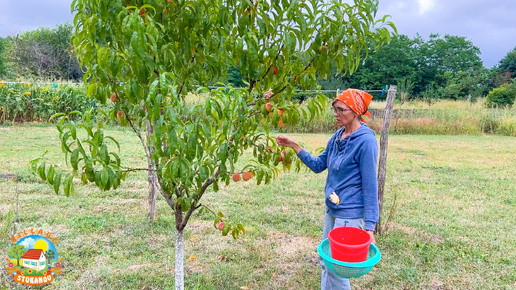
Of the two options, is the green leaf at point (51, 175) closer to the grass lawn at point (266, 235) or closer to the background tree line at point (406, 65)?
the grass lawn at point (266, 235)

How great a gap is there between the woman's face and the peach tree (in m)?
0.30

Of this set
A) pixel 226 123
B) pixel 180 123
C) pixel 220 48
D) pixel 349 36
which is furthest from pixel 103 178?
pixel 349 36

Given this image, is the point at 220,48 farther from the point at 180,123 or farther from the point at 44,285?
the point at 44,285

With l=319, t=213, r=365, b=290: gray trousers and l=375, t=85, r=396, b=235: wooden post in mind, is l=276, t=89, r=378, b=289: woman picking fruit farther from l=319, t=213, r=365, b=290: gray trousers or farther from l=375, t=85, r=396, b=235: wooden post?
l=375, t=85, r=396, b=235: wooden post

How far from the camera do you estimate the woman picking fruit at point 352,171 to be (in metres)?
2.28

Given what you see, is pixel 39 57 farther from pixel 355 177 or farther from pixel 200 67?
pixel 355 177

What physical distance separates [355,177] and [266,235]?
1929 mm

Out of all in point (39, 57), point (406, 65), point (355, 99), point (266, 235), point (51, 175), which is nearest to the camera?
point (51, 175)

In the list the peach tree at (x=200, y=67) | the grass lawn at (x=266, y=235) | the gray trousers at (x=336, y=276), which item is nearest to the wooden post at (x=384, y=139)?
the grass lawn at (x=266, y=235)

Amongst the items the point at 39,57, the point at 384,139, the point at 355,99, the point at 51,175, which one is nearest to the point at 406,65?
the point at 39,57

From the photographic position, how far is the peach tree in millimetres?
1625

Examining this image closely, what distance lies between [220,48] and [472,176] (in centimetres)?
664

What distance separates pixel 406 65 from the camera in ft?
139

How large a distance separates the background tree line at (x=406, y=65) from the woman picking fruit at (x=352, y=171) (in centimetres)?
2709
